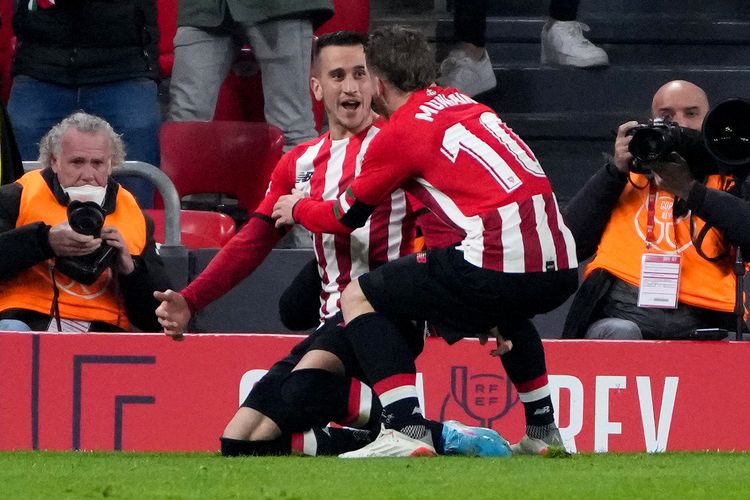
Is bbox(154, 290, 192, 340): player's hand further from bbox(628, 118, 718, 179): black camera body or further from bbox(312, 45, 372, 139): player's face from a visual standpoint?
bbox(628, 118, 718, 179): black camera body

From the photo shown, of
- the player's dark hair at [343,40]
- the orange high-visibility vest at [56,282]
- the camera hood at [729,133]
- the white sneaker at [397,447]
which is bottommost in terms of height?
the white sneaker at [397,447]

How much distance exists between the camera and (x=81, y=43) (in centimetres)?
758

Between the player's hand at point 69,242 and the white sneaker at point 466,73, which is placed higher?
the white sneaker at point 466,73

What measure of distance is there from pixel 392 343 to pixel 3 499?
137 cm

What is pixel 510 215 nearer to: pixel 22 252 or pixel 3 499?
pixel 3 499

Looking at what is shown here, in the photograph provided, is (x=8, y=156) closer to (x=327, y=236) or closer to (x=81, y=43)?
(x=81, y=43)

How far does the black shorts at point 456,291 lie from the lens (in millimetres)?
4941

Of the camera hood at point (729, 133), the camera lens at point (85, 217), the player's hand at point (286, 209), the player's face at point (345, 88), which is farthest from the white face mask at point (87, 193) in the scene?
the camera hood at point (729, 133)

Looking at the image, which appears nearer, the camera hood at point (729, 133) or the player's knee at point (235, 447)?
the player's knee at point (235, 447)

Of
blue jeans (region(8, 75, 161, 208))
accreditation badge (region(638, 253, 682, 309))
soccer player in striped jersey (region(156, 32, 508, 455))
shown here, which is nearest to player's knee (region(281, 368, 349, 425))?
soccer player in striped jersey (region(156, 32, 508, 455))

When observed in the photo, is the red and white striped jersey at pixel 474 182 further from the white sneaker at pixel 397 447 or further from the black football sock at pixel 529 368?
the white sneaker at pixel 397 447

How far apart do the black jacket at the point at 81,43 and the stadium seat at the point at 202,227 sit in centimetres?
70

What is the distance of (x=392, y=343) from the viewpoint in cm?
501

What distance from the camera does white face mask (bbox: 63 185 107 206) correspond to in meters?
6.54
